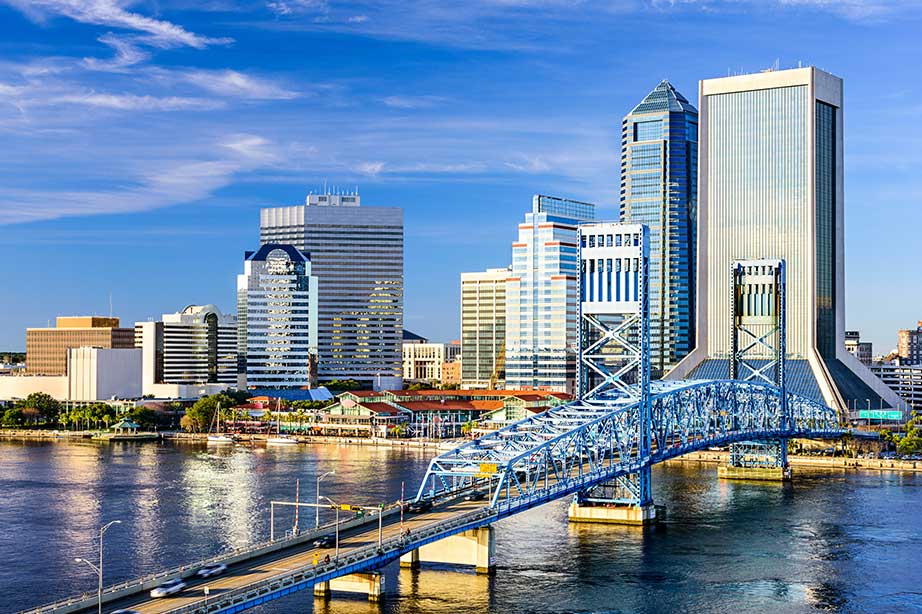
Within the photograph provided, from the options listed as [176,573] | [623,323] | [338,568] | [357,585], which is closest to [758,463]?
[623,323]

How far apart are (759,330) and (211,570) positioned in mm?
139311

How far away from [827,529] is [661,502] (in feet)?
63.3

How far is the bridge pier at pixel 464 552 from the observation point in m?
85.3

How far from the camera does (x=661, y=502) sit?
122312mm

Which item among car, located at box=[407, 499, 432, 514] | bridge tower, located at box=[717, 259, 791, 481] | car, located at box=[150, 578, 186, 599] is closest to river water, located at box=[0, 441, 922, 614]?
bridge tower, located at box=[717, 259, 791, 481]

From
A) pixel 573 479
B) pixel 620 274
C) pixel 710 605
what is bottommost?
pixel 710 605

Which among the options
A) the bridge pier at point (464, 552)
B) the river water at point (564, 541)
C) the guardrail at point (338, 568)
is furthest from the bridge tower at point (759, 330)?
the guardrail at point (338, 568)

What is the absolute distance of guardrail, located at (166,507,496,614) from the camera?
63.7 m

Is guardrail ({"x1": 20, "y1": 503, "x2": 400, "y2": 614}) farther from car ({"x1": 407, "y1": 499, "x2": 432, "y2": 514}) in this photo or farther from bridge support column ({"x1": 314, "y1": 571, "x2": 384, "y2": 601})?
bridge support column ({"x1": 314, "y1": 571, "x2": 384, "y2": 601})

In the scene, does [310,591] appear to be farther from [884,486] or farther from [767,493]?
[884,486]

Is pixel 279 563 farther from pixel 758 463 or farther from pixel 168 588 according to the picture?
pixel 758 463

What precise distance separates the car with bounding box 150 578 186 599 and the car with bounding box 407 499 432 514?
956 inches

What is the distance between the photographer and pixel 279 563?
239ft

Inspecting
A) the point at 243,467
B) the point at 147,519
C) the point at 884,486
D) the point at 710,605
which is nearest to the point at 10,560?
the point at 147,519
